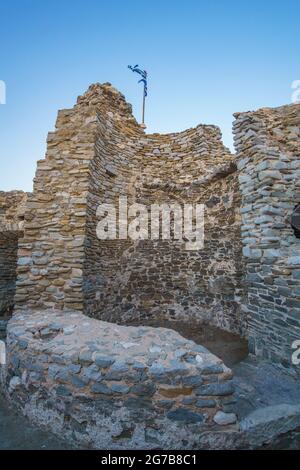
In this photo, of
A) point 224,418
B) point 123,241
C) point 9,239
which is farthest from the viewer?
point 9,239

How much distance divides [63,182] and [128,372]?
4.27 metres

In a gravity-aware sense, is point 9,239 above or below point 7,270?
above

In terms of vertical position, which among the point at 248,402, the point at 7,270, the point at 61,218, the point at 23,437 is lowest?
the point at 23,437

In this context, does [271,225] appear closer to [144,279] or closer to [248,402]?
[248,402]

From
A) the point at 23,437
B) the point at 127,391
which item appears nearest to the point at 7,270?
the point at 23,437

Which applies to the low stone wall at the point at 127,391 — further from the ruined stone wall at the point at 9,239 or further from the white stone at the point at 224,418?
the ruined stone wall at the point at 9,239

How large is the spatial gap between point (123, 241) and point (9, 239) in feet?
17.0

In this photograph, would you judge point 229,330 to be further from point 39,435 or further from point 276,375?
point 39,435

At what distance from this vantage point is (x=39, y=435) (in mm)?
2662

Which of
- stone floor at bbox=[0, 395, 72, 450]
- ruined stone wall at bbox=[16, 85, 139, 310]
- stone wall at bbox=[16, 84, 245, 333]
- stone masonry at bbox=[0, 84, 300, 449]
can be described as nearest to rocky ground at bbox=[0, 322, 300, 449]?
stone floor at bbox=[0, 395, 72, 450]

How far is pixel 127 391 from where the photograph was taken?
7.73 feet

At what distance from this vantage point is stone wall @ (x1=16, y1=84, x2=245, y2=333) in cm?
480

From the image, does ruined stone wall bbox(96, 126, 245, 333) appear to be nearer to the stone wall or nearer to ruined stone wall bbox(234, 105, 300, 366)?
the stone wall

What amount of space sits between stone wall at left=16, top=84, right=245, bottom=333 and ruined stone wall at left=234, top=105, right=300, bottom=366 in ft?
4.01
